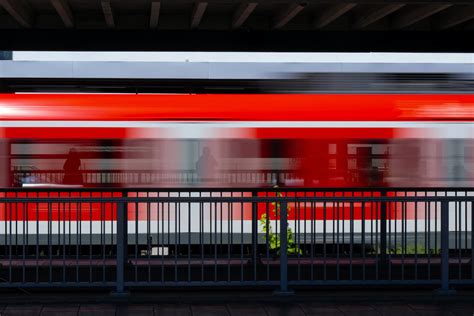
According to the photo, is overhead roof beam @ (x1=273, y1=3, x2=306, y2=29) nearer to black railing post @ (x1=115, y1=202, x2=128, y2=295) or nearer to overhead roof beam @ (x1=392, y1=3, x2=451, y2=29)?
overhead roof beam @ (x1=392, y1=3, x2=451, y2=29)

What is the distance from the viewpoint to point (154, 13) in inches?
409

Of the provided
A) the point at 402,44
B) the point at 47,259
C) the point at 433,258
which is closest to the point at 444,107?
the point at 402,44

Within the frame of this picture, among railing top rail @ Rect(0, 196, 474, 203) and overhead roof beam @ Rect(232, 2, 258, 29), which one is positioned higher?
overhead roof beam @ Rect(232, 2, 258, 29)

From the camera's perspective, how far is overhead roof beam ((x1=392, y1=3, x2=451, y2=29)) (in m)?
10.2

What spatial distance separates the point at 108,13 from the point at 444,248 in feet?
17.1

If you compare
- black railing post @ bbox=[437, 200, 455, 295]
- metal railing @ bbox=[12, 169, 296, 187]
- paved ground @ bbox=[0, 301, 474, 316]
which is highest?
metal railing @ bbox=[12, 169, 296, 187]

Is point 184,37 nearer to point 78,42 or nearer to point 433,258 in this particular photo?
point 78,42

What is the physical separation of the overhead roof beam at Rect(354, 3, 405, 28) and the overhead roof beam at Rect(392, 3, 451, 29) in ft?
0.90

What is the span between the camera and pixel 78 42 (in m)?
11.4

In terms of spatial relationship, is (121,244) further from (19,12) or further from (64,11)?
(19,12)

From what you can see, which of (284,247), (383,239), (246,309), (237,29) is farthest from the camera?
(237,29)

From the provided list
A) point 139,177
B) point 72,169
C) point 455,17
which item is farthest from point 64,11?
point 455,17

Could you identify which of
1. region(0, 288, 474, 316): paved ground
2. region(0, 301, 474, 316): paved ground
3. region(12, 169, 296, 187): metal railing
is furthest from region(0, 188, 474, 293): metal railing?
region(12, 169, 296, 187): metal railing

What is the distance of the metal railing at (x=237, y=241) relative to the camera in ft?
26.4
